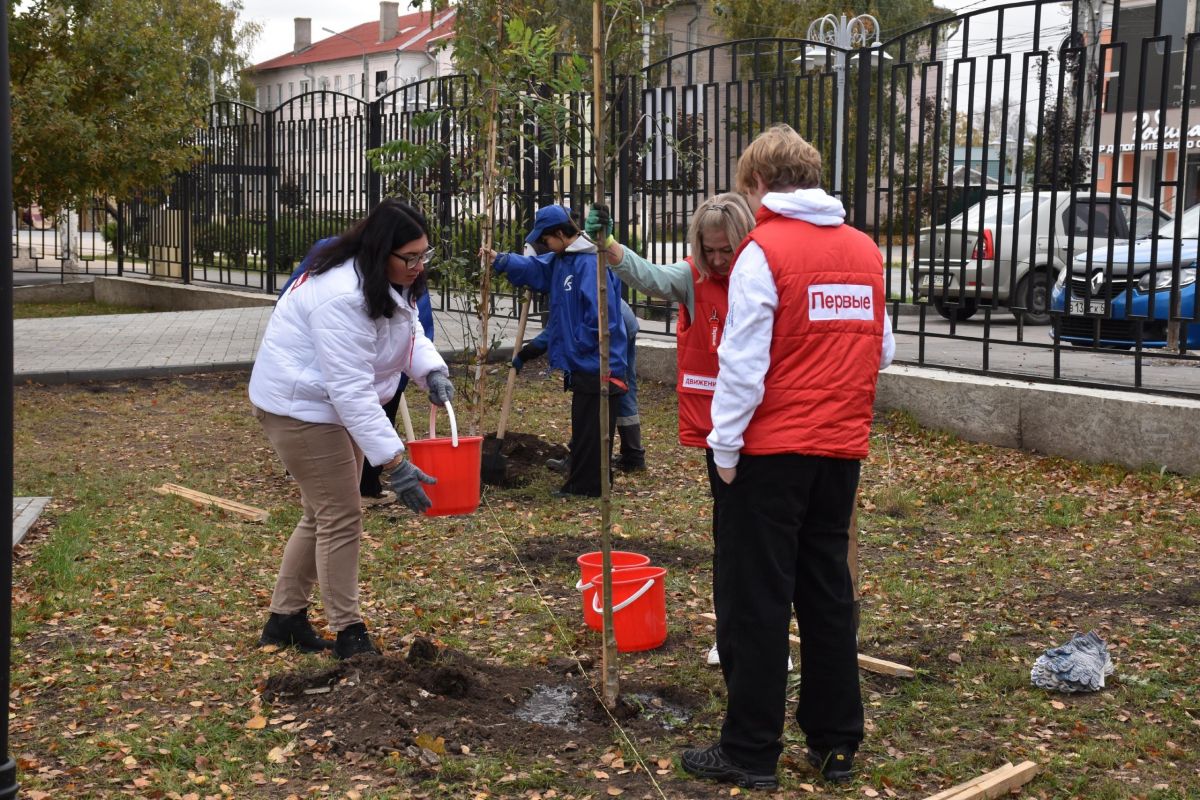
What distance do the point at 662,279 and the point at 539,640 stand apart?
1664mm

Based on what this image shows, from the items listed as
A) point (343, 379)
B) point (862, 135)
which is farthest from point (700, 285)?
point (862, 135)

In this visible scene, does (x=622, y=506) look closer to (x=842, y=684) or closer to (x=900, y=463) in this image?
(x=900, y=463)

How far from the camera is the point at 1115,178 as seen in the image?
25.2 feet

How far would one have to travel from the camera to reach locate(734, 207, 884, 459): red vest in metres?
3.38

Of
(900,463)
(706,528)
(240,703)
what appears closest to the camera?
(240,703)

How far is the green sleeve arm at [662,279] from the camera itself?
410 cm

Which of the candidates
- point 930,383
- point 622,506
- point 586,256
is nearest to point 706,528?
point 622,506

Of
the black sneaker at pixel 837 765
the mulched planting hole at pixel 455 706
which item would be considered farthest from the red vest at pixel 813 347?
the mulched planting hole at pixel 455 706

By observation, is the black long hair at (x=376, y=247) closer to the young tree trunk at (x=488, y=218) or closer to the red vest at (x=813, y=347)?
the red vest at (x=813, y=347)

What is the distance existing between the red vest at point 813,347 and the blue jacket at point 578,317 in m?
3.74

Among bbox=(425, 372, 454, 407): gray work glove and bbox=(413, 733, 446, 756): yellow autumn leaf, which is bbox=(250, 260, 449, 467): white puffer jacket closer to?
bbox=(425, 372, 454, 407): gray work glove

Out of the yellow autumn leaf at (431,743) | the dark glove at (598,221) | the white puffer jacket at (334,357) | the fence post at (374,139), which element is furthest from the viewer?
the fence post at (374,139)

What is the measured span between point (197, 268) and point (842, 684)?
711 inches

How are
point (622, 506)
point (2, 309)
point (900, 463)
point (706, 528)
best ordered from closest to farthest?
point (2, 309)
point (706, 528)
point (622, 506)
point (900, 463)
